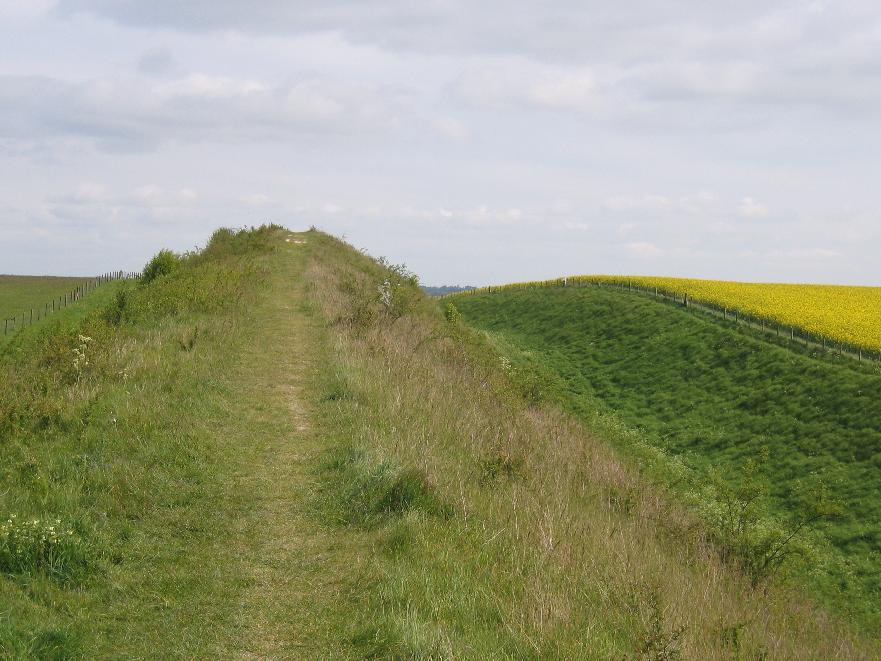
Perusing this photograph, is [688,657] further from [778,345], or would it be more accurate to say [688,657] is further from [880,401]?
[778,345]

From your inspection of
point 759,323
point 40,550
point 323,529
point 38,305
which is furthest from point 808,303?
point 38,305

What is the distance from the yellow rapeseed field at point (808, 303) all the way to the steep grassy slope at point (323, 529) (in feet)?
96.6

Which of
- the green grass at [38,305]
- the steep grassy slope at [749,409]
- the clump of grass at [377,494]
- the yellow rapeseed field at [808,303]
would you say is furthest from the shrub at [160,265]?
the yellow rapeseed field at [808,303]

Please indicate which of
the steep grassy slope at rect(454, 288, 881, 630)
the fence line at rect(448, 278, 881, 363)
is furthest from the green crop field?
the fence line at rect(448, 278, 881, 363)

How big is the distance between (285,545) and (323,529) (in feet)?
1.59

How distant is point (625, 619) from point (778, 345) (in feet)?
119

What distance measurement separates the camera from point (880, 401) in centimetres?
2762

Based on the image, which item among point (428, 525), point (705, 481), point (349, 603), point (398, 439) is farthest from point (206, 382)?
point (705, 481)

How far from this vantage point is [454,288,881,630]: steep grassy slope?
20.5m

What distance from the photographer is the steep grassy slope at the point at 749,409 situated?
806 inches

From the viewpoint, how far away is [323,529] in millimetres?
6820

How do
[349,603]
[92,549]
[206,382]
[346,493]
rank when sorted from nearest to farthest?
1. [349,603]
2. [92,549]
3. [346,493]
4. [206,382]

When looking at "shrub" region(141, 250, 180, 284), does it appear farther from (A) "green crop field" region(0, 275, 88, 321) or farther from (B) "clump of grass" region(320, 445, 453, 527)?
(B) "clump of grass" region(320, 445, 453, 527)

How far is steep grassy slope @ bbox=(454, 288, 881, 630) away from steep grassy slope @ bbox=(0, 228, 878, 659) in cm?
584
